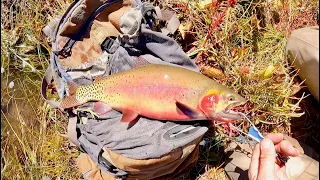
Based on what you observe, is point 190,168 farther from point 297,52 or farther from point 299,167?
point 297,52

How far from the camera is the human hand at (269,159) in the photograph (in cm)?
204

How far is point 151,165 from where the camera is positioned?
2389 mm

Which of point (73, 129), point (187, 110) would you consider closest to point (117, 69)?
point (73, 129)

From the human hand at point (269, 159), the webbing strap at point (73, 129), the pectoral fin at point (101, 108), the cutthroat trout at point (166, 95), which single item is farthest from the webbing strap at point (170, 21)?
the human hand at point (269, 159)

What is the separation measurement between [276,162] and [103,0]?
→ 134 centimetres

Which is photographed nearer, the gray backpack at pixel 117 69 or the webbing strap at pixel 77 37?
the gray backpack at pixel 117 69

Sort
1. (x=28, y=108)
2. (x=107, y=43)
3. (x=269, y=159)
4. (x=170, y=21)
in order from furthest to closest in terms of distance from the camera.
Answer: (x=28, y=108)
(x=170, y=21)
(x=107, y=43)
(x=269, y=159)

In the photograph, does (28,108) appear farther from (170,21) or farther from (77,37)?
(170,21)

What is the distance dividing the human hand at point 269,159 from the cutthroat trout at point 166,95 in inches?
8.3

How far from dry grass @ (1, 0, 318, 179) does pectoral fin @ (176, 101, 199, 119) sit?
2.35 feet

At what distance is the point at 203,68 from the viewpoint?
2957mm

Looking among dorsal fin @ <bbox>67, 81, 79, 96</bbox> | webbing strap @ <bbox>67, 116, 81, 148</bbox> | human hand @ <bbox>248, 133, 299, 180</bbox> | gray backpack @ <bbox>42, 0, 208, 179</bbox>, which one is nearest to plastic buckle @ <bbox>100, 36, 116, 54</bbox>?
gray backpack @ <bbox>42, 0, 208, 179</bbox>

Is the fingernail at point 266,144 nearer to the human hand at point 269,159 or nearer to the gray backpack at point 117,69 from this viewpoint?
the human hand at point 269,159

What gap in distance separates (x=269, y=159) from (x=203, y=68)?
3.40 ft
